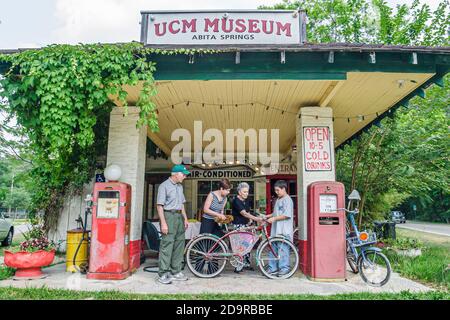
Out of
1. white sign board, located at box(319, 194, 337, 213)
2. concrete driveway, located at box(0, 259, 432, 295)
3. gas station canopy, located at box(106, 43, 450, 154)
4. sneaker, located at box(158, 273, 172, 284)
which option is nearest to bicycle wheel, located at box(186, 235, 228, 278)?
concrete driveway, located at box(0, 259, 432, 295)

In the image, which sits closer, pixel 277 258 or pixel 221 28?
pixel 221 28

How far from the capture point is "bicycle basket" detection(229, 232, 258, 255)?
5.20 m

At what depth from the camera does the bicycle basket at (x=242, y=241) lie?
17.1ft

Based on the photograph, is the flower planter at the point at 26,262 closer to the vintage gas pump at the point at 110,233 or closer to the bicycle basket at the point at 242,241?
the vintage gas pump at the point at 110,233

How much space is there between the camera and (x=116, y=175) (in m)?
5.21

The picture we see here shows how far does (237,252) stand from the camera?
523 centimetres

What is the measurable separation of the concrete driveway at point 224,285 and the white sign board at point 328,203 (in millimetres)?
1103

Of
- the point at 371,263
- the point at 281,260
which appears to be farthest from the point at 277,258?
the point at 371,263

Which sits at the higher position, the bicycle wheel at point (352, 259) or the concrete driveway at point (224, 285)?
the bicycle wheel at point (352, 259)

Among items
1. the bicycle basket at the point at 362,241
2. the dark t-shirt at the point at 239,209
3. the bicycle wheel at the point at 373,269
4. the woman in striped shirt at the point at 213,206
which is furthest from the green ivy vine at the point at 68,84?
the bicycle wheel at the point at 373,269

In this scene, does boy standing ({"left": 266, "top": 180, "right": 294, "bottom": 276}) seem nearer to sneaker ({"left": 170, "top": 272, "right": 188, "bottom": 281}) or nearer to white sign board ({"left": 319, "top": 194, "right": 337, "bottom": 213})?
white sign board ({"left": 319, "top": 194, "right": 337, "bottom": 213})

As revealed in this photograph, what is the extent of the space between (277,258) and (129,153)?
3072 millimetres

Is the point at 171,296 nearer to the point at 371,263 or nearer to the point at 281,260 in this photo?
the point at 281,260

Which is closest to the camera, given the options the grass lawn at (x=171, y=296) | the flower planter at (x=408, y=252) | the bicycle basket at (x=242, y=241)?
the grass lawn at (x=171, y=296)
